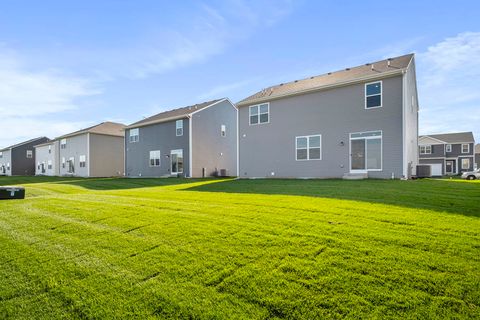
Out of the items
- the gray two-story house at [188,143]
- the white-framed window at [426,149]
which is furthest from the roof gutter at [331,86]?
the white-framed window at [426,149]

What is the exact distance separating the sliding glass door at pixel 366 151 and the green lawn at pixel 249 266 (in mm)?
8031

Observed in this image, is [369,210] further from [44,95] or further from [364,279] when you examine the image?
[44,95]

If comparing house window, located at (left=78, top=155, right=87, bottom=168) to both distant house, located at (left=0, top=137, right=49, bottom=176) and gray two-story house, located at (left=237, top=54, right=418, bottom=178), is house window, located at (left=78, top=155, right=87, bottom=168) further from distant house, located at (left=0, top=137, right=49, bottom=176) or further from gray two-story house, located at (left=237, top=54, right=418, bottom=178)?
distant house, located at (left=0, top=137, right=49, bottom=176)

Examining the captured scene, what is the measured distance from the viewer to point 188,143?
72.0ft

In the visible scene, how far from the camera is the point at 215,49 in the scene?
14.8m

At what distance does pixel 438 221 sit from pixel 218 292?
13.3ft

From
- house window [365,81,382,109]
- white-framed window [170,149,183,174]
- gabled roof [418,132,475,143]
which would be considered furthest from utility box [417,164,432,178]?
gabled roof [418,132,475,143]

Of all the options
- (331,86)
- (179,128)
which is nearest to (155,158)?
(179,128)

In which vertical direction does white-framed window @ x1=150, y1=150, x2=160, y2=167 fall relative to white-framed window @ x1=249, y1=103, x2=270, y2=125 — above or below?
below

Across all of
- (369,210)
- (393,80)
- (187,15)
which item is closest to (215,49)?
(187,15)

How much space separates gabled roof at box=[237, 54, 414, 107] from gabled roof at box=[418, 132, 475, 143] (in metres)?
32.8

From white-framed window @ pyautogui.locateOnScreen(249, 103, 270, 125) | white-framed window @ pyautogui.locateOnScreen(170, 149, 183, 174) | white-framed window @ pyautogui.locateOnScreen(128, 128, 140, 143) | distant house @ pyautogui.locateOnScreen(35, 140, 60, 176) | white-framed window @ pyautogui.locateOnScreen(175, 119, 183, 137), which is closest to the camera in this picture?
white-framed window @ pyautogui.locateOnScreen(249, 103, 270, 125)

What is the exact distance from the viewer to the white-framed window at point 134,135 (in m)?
26.7

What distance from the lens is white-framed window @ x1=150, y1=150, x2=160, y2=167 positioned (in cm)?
2456
